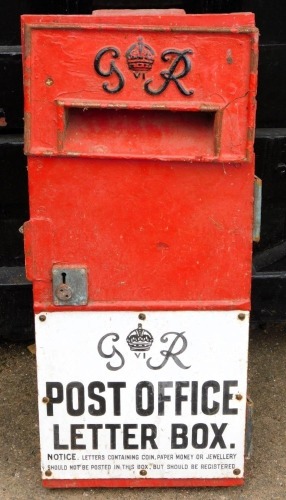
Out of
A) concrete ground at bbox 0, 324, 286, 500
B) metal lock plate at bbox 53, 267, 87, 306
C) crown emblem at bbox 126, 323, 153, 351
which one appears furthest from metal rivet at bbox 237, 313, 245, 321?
concrete ground at bbox 0, 324, 286, 500

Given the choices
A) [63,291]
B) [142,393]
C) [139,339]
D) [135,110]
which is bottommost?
[142,393]

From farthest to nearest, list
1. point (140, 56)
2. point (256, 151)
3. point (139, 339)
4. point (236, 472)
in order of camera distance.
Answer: point (256, 151)
point (236, 472)
point (139, 339)
point (140, 56)

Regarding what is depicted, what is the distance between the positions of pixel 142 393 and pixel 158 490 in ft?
1.31

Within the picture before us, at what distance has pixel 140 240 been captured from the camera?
99.4 inches

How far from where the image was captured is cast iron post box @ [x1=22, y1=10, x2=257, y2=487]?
2311 mm

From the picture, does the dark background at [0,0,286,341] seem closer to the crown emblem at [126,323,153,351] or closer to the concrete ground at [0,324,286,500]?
the concrete ground at [0,324,286,500]

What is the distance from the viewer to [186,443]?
108 inches

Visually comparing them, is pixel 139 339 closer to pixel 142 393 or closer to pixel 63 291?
pixel 142 393

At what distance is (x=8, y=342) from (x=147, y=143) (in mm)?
1829

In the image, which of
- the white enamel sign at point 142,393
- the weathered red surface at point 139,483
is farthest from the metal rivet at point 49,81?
the weathered red surface at point 139,483

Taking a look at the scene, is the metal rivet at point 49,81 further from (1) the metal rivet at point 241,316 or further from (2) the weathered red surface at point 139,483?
(2) the weathered red surface at point 139,483

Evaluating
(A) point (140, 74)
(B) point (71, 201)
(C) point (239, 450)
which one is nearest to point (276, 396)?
(C) point (239, 450)

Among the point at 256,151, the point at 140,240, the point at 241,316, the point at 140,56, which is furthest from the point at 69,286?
the point at 256,151

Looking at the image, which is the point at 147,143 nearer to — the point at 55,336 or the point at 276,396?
the point at 55,336
